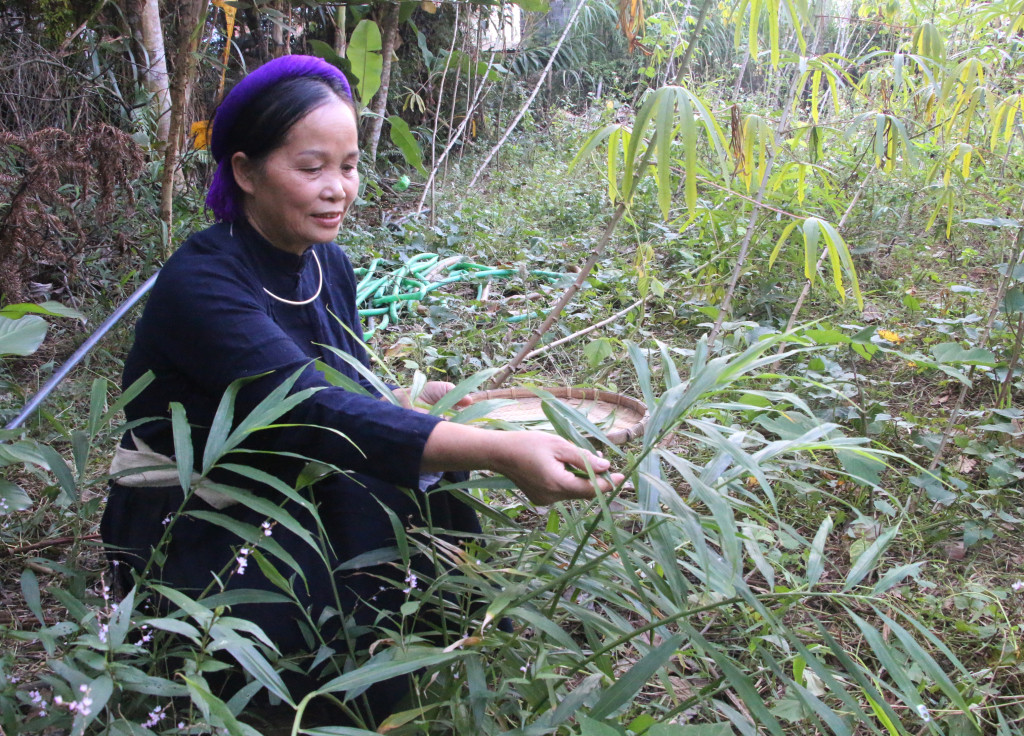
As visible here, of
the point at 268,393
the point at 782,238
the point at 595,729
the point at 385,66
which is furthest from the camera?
the point at 385,66

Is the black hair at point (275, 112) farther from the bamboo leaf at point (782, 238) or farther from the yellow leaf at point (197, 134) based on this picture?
the yellow leaf at point (197, 134)

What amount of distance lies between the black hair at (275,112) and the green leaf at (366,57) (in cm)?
245

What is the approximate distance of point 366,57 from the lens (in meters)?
3.52

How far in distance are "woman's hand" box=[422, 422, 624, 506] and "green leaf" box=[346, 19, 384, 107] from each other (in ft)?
9.63

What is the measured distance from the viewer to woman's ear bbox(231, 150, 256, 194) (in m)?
1.24

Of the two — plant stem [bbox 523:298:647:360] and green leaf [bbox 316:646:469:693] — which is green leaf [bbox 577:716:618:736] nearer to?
green leaf [bbox 316:646:469:693]

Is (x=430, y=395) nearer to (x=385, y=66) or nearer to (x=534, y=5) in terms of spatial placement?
(x=534, y=5)

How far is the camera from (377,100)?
13.9ft

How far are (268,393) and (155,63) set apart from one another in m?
2.46

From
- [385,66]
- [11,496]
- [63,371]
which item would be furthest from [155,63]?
[11,496]

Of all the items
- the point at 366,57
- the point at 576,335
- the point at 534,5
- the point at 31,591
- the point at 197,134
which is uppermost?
the point at 534,5

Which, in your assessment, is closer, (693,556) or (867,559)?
(867,559)

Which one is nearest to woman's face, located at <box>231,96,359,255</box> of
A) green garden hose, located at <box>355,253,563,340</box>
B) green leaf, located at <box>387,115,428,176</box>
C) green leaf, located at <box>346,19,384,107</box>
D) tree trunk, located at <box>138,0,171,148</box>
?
green garden hose, located at <box>355,253,563,340</box>

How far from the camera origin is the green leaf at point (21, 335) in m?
1.11
